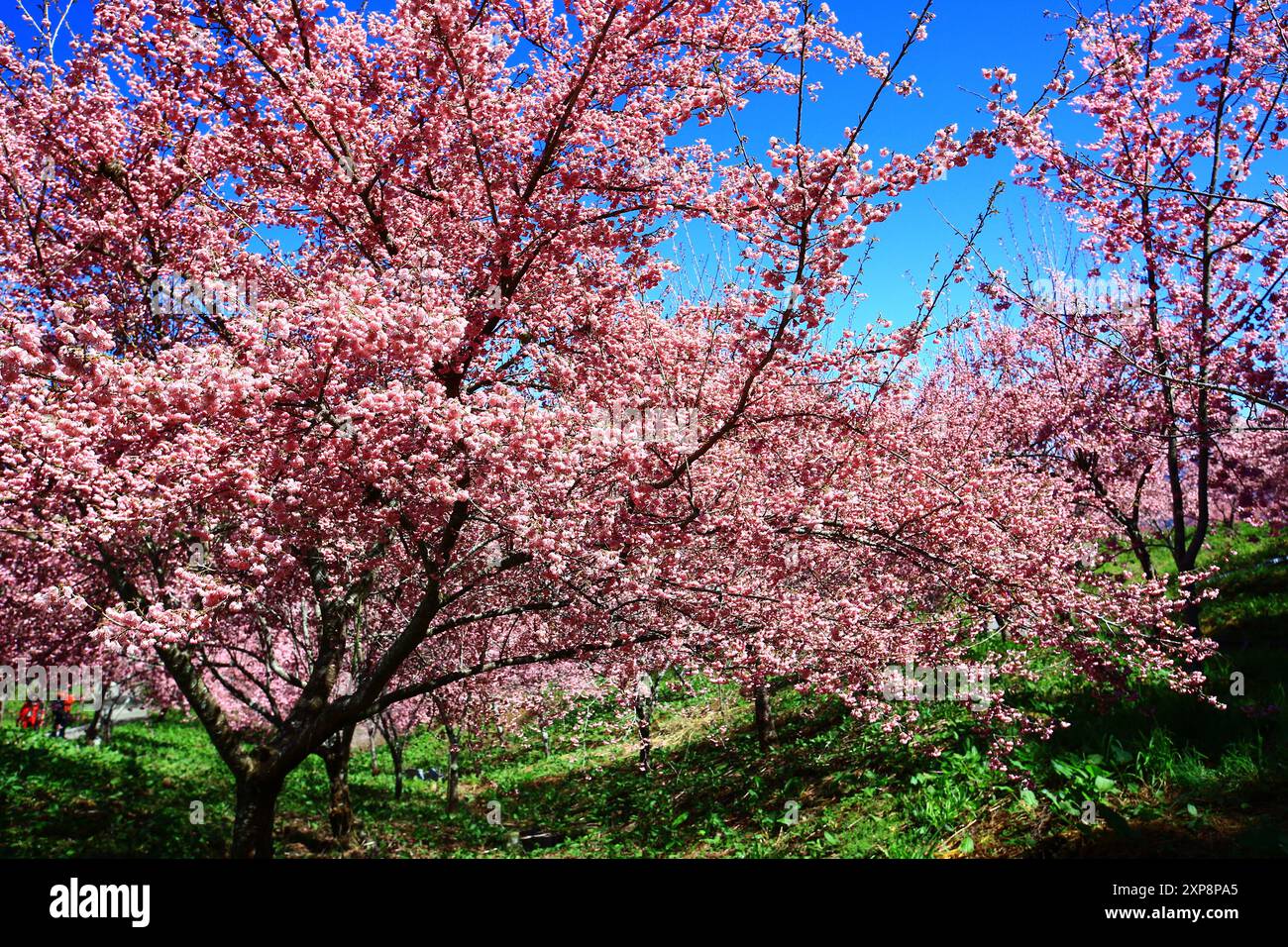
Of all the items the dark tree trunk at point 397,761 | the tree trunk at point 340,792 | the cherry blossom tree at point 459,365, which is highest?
the cherry blossom tree at point 459,365

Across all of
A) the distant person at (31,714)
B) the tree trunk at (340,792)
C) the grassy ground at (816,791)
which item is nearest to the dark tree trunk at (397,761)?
the grassy ground at (816,791)

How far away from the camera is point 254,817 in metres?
5.82

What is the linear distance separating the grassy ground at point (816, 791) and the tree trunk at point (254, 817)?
2926 mm

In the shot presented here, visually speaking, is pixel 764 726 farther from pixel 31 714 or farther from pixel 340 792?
pixel 31 714

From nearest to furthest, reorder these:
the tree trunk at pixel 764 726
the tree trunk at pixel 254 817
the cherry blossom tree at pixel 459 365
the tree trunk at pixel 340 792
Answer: the cherry blossom tree at pixel 459 365 → the tree trunk at pixel 254 817 → the tree trunk at pixel 340 792 → the tree trunk at pixel 764 726

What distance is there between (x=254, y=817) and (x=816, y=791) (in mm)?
5473

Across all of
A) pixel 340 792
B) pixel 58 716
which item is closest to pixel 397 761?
pixel 340 792

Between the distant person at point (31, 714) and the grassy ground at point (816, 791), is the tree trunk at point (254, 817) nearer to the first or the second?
the grassy ground at point (816, 791)

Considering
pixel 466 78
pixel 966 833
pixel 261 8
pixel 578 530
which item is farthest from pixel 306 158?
pixel 966 833

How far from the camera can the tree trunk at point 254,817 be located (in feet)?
19.0

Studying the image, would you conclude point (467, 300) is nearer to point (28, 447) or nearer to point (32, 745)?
point (28, 447)

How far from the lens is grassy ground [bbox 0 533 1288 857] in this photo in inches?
195

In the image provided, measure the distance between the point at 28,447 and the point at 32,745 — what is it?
39.6 ft

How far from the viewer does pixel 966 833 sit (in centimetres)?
565
